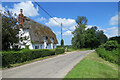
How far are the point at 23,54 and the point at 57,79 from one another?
8.51 meters

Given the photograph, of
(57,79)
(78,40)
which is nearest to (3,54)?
(57,79)

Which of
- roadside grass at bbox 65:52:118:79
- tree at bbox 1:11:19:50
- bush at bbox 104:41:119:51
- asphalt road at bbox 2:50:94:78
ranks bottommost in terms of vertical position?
asphalt road at bbox 2:50:94:78

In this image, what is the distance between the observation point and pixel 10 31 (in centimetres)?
1191

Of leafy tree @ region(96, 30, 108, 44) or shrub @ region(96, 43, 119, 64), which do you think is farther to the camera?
leafy tree @ region(96, 30, 108, 44)

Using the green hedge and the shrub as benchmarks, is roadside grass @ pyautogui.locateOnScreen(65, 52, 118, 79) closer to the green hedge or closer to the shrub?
the shrub

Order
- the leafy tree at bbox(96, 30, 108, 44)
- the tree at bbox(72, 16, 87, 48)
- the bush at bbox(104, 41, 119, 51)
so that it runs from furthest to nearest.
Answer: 1. the leafy tree at bbox(96, 30, 108, 44)
2. the tree at bbox(72, 16, 87, 48)
3. the bush at bbox(104, 41, 119, 51)

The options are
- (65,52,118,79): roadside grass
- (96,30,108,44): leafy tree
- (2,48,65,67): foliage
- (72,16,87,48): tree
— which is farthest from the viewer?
(96,30,108,44): leafy tree

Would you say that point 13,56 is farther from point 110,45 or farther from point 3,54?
point 110,45

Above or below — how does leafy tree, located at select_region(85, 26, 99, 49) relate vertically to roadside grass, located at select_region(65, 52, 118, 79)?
above

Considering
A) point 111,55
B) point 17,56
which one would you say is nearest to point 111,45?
point 111,55

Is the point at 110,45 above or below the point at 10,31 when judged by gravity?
below

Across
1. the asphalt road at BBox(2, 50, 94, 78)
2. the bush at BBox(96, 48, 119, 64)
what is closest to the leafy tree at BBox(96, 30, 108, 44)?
the bush at BBox(96, 48, 119, 64)

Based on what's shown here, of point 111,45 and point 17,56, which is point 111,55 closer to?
point 111,45

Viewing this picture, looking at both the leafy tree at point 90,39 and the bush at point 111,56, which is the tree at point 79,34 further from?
the bush at point 111,56
